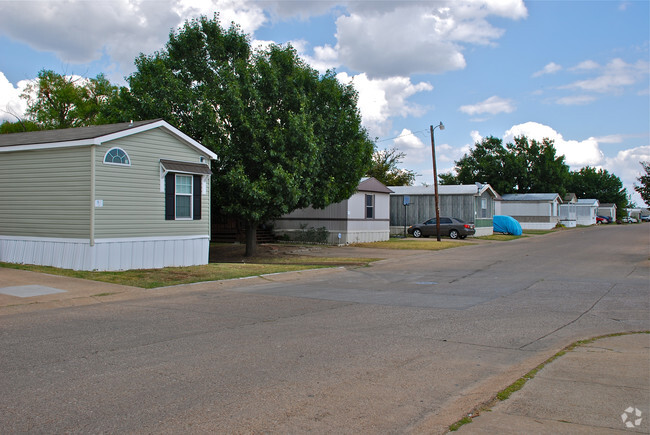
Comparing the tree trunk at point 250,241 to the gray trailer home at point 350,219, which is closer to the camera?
the tree trunk at point 250,241

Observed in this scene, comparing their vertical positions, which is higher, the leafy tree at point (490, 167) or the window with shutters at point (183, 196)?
the leafy tree at point (490, 167)

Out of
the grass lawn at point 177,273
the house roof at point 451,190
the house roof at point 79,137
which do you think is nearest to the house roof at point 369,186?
the house roof at point 451,190

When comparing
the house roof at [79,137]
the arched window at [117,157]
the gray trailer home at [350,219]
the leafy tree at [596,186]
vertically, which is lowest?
the gray trailer home at [350,219]

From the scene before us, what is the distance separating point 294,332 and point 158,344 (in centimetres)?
201

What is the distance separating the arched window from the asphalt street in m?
4.89

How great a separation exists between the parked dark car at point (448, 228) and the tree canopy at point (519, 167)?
1371 inches

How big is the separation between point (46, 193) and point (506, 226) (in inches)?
1457

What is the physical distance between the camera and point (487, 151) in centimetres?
7275

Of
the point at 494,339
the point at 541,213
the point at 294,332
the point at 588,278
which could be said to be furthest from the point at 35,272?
the point at 541,213

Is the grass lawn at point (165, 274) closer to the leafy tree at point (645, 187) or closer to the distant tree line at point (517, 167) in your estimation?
the leafy tree at point (645, 187)

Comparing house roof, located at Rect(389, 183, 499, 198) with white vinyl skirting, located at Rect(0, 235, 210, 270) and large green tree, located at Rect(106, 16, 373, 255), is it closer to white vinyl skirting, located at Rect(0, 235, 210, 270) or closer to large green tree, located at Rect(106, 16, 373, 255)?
large green tree, located at Rect(106, 16, 373, 255)

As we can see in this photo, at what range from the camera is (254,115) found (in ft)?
65.1

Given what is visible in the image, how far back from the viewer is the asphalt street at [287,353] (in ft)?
15.8

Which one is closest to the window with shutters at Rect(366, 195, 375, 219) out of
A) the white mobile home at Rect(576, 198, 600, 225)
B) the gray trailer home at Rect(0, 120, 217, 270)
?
the gray trailer home at Rect(0, 120, 217, 270)
